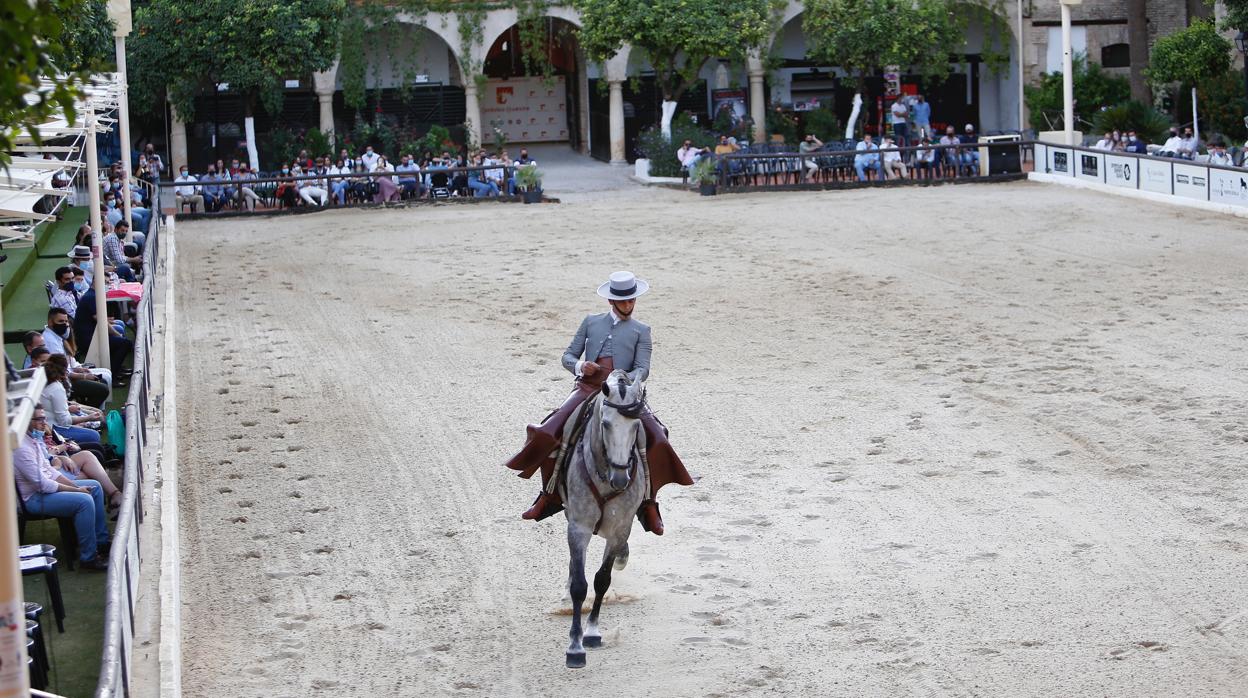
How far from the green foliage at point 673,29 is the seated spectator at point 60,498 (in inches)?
1102

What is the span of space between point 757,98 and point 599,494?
114 ft

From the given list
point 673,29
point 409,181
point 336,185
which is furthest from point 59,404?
point 673,29

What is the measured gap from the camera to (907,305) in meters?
19.8

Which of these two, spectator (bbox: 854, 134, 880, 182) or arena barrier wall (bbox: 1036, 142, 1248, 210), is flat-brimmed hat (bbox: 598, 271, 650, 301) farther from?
spectator (bbox: 854, 134, 880, 182)

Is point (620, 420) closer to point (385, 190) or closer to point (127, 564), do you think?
point (127, 564)

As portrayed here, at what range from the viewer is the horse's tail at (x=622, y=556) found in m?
9.48

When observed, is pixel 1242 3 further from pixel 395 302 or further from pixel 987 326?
pixel 395 302

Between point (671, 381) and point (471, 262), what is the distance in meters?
9.00

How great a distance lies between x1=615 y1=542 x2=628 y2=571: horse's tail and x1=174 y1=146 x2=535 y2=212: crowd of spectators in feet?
77.0

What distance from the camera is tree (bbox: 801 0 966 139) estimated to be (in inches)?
1519

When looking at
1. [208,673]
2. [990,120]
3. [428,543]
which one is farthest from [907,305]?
[990,120]

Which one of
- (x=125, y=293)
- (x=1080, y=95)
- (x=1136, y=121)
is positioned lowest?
(x=125, y=293)

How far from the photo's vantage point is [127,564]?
843 cm

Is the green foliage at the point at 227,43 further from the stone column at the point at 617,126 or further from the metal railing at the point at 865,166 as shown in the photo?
the metal railing at the point at 865,166
